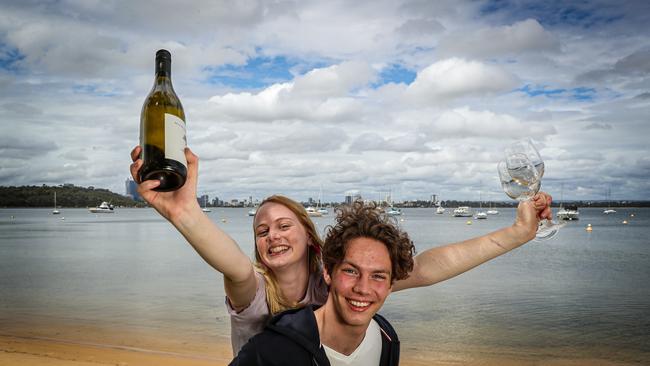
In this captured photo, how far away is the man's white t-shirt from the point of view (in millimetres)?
2266

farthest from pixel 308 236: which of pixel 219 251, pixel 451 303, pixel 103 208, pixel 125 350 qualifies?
pixel 103 208

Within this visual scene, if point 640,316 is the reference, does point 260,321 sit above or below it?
above

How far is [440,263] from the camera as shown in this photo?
303cm

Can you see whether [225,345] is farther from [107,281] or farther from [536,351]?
[107,281]

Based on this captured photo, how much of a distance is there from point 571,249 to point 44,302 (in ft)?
145

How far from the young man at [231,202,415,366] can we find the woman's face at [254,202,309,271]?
0.61 metres

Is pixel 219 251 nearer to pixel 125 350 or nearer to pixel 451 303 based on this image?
pixel 125 350

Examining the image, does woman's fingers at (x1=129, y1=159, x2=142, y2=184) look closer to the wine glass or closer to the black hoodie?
the black hoodie

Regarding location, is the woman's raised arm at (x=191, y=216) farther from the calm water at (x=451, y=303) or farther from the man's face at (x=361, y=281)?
the calm water at (x=451, y=303)

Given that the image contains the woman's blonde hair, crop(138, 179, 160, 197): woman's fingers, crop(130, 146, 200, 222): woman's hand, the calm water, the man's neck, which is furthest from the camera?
the calm water

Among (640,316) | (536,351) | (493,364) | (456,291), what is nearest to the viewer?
(493,364)

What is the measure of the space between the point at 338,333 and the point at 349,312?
0.36 feet

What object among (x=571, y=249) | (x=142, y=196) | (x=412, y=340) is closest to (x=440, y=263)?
(x=142, y=196)

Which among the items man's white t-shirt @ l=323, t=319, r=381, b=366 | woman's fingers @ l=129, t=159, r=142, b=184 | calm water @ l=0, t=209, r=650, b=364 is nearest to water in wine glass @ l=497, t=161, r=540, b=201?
man's white t-shirt @ l=323, t=319, r=381, b=366
